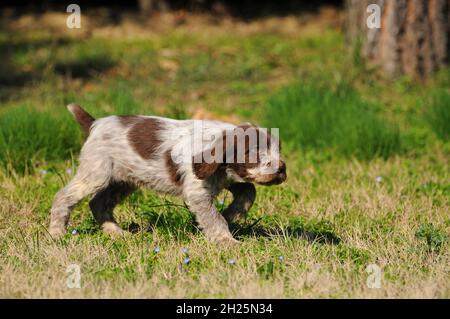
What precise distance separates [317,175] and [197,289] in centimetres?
276

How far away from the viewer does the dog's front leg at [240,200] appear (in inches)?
213

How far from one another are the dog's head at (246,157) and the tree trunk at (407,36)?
15.5 feet

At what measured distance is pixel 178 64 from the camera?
10.9m

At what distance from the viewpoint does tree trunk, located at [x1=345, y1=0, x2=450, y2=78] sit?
9352 millimetres

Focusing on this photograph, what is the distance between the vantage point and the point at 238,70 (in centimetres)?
1061

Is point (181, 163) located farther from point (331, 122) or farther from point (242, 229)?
point (331, 122)

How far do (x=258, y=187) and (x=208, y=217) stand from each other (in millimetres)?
1471

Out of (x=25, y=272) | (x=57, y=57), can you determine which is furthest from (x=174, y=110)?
(x=57, y=57)

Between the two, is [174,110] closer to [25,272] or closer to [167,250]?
[167,250]

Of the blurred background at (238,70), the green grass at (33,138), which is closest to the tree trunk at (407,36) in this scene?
the blurred background at (238,70)
